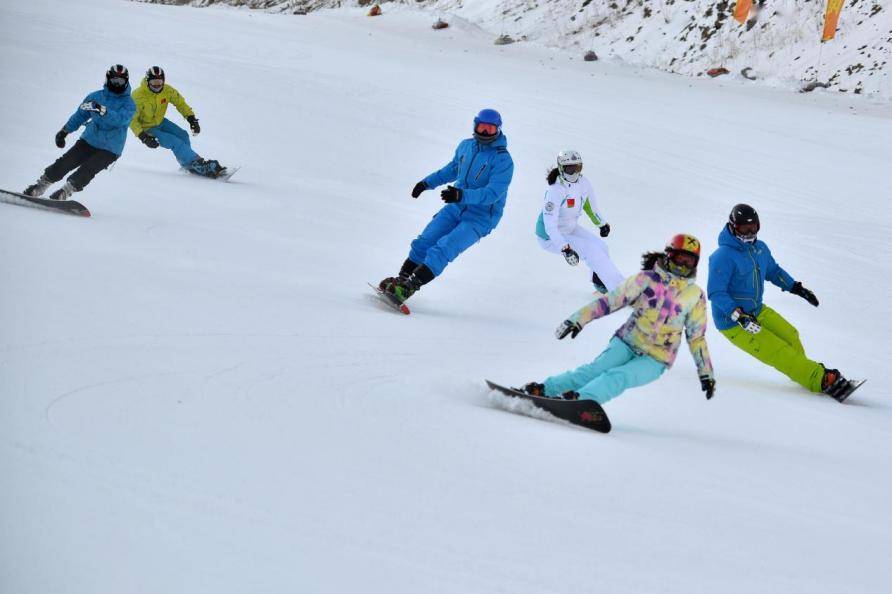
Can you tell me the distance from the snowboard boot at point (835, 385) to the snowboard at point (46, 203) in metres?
6.68

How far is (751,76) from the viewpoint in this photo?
1035 inches

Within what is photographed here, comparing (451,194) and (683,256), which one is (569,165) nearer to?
(451,194)

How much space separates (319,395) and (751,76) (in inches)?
908

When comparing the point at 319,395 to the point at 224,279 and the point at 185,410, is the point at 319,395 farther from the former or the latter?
the point at 224,279

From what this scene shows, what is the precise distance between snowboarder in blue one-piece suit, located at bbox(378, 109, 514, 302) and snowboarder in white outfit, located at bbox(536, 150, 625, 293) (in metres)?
0.88

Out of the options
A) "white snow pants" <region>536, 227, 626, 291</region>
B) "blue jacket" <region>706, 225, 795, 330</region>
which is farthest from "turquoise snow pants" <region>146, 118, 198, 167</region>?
"blue jacket" <region>706, 225, 795, 330</region>

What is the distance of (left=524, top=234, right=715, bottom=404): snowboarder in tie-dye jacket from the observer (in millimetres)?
6078

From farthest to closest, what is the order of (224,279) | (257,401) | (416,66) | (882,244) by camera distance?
(416,66) → (882,244) → (224,279) → (257,401)

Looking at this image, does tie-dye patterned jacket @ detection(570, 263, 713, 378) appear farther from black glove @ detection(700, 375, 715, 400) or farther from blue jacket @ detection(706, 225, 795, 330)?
blue jacket @ detection(706, 225, 795, 330)

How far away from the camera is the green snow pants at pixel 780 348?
25.4 ft

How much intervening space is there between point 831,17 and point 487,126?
59.9 feet

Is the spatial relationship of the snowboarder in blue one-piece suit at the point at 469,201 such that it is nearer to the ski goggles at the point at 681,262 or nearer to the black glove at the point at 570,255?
the black glove at the point at 570,255

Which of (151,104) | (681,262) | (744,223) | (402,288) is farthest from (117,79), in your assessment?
Answer: (681,262)

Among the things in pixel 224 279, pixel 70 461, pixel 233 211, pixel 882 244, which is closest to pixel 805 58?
pixel 882 244
